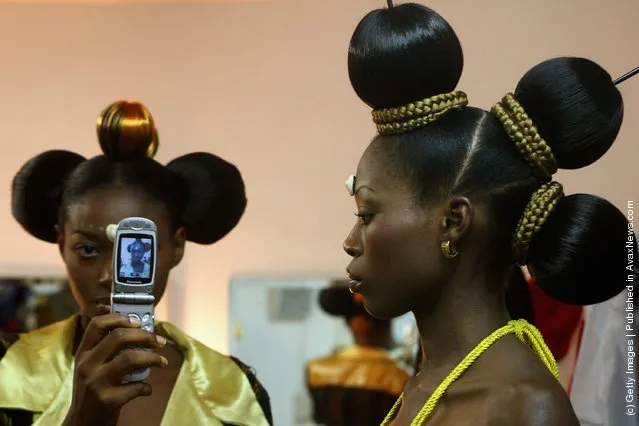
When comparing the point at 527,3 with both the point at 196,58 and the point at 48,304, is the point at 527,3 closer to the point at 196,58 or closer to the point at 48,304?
the point at 196,58

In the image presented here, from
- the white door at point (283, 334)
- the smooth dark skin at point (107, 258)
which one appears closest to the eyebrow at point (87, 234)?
the smooth dark skin at point (107, 258)

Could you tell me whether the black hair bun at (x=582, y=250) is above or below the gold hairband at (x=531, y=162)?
below

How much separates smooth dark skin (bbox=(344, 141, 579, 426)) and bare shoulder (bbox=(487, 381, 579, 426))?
1 cm

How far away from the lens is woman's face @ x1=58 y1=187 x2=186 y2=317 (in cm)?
123

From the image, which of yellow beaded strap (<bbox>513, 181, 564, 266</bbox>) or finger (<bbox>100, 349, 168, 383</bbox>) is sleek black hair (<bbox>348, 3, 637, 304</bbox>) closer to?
yellow beaded strap (<bbox>513, 181, 564, 266</bbox>)

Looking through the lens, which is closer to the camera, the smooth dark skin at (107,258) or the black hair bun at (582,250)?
the black hair bun at (582,250)

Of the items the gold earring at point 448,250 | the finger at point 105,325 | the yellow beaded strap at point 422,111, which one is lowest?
the finger at point 105,325

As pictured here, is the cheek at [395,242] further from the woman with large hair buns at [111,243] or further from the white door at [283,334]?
the white door at [283,334]

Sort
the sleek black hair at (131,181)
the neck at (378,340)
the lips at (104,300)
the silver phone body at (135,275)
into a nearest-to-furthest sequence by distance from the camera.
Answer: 1. the silver phone body at (135,275)
2. the lips at (104,300)
3. the sleek black hair at (131,181)
4. the neck at (378,340)

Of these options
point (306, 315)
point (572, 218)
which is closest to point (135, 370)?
point (572, 218)

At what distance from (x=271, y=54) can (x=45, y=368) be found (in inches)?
40.3

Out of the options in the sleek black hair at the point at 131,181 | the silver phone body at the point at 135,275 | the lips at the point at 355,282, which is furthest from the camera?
the sleek black hair at the point at 131,181

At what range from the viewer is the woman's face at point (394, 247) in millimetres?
806

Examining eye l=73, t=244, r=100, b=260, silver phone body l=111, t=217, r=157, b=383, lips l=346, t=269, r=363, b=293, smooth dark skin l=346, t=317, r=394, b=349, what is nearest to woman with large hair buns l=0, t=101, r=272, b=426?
eye l=73, t=244, r=100, b=260
